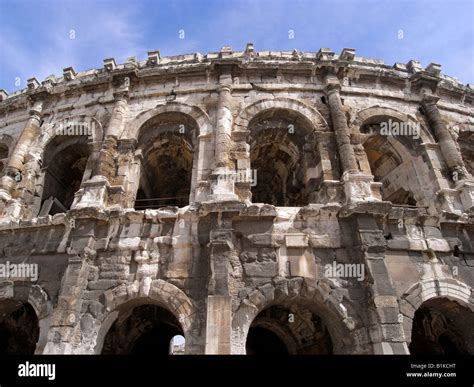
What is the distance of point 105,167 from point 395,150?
24.7 feet

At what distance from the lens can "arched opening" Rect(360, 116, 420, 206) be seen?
8.59 metres

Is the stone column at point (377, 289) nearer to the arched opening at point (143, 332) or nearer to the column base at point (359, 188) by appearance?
the column base at point (359, 188)

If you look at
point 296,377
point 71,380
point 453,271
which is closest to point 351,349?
point 296,377

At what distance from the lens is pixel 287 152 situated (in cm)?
909

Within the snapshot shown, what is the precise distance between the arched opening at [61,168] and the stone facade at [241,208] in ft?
0.16

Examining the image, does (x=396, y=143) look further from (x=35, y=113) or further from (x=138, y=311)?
(x=35, y=113)

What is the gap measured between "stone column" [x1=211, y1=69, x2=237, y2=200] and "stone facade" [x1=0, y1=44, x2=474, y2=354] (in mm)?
37

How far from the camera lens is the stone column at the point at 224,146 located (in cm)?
685

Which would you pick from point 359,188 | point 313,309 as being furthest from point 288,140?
point 313,309

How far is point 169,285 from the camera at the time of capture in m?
6.04

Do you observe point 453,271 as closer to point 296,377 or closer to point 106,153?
point 296,377

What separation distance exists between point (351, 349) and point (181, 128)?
6465 mm

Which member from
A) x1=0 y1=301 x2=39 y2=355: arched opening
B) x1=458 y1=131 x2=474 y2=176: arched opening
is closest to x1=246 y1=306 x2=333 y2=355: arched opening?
x1=0 y1=301 x2=39 y2=355: arched opening

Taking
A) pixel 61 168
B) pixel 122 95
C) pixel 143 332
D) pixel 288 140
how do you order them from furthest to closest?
pixel 61 168, pixel 122 95, pixel 288 140, pixel 143 332
